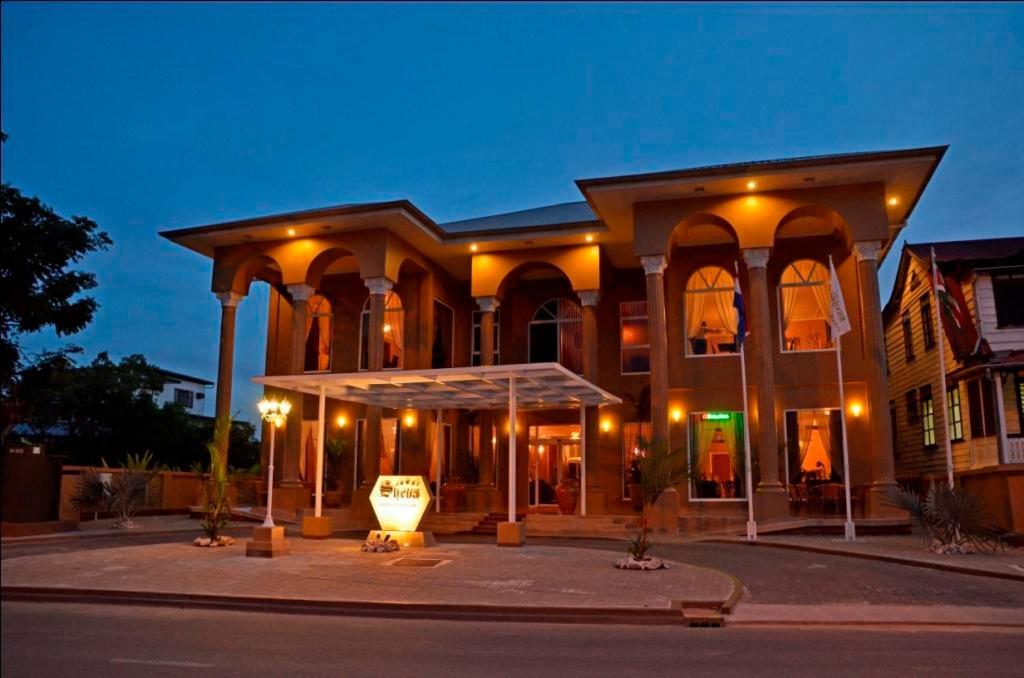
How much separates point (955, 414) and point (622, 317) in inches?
404

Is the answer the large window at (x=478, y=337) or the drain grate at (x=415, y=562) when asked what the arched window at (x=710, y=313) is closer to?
the large window at (x=478, y=337)

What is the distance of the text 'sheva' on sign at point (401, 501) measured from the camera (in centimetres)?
1686

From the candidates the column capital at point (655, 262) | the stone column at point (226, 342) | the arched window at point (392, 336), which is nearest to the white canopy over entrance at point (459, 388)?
the column capital at point (655, 262)

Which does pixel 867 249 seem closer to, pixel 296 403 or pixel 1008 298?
pixel 1008 298

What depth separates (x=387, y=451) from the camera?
27500 millimetres

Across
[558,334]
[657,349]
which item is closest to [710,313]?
[657,349]

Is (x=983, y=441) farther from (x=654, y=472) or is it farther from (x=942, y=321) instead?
(x=654, y=472)

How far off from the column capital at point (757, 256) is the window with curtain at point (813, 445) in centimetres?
448

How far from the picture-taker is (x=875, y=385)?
69.0ft

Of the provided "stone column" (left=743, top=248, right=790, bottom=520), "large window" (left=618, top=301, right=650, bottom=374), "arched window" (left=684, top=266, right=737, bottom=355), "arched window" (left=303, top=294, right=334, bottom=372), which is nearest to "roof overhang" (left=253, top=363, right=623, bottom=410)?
"stone column" (left=743, top=248, right=790, bottom=520)

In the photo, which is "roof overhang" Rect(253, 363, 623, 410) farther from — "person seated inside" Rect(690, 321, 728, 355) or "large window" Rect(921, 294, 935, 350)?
"large window" Rect(921, 294, 935, 350)

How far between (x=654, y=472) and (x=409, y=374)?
5.70 metres

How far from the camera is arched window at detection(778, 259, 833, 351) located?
24.0 metres

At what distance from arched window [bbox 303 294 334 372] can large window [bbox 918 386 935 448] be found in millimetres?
19740
